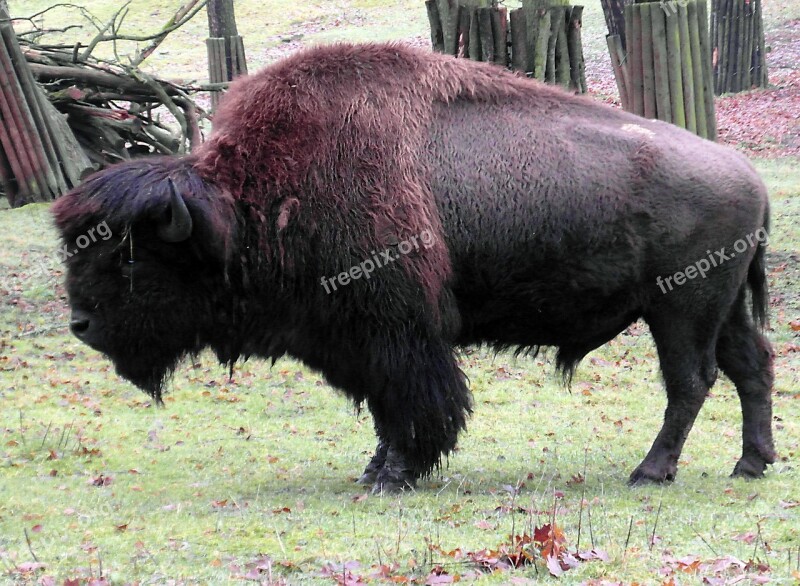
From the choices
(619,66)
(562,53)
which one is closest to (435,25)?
(562,53)

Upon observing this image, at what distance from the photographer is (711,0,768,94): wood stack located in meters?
26.0

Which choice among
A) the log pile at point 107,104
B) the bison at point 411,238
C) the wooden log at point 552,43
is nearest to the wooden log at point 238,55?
the log pile at point 107,104

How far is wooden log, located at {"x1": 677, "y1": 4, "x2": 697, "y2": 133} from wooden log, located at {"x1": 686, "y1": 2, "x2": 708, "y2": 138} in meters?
0.05

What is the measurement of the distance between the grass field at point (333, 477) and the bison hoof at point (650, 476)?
104 millimetres

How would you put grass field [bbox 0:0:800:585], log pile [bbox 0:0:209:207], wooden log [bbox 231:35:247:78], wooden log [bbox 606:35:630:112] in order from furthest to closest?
1. wooden log [bbox 231:35:247:78]
2. log pile [bbox 0:0:209:207]
3. wooden log [bbox 606:35:630:112]
4. grass field [bbox 0:0:800:585]

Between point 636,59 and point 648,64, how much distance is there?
7.6 inches

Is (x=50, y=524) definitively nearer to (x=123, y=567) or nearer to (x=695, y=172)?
(x=123, y=567)

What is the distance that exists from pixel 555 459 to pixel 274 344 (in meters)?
2.34

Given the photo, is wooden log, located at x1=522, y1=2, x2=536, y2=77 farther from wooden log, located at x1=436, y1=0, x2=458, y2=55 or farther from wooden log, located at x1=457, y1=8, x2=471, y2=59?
wooden log, located at x1=436, y1=0, x2=458, y2=55

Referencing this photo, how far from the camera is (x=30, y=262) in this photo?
45.3 feet

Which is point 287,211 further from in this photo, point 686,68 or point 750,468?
point 686,68

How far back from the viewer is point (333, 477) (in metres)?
7.49

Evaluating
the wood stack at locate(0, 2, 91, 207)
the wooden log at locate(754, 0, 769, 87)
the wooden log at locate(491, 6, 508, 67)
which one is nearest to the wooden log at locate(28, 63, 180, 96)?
the wood stack at locate(0, 2, 91, 207)

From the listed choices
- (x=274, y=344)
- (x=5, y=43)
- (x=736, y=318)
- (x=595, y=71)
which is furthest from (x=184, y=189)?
(x=595, y=71)
